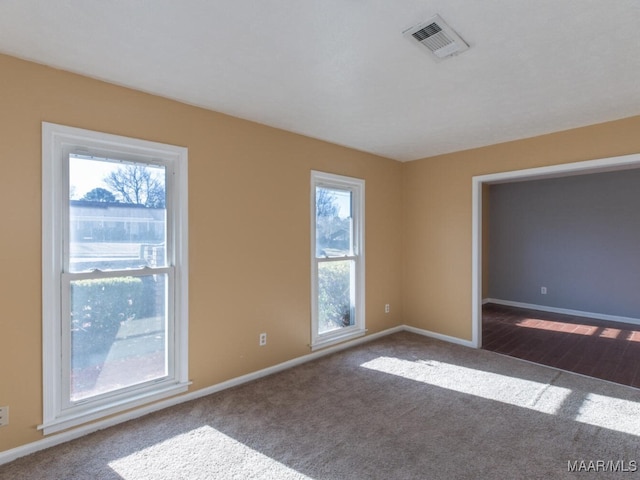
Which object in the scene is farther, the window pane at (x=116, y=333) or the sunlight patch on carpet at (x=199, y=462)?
the window pane at (x=116, y=333)

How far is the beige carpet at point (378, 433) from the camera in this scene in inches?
75.5

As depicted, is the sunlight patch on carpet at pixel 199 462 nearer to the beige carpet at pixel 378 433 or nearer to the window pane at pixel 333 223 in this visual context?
the beige carpet at pixel 378 433

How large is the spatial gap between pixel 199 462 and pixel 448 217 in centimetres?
376

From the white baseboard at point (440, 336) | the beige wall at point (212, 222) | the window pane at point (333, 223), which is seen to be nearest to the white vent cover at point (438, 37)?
the beige wall at point (212, 222)

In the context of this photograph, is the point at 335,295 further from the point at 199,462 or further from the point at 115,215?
Answer: the point at 115,215

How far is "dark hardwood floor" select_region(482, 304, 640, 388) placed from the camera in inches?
133

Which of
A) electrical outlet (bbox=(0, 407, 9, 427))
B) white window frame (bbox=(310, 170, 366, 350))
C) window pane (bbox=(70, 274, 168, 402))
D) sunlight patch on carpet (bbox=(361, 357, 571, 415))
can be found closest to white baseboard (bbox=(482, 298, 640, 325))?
sunlight patch on carpet (bbox=(361, 357, 571, 415))

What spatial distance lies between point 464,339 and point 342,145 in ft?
9.47

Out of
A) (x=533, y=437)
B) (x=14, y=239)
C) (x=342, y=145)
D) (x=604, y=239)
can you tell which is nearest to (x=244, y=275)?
(x=14, y=239)

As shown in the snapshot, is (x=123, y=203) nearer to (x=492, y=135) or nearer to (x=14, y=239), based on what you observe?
(x=14, y=239)

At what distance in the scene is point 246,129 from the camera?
311 cm

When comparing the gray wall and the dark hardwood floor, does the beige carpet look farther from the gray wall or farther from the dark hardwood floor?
the gray wall

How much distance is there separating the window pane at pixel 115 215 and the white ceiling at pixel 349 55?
654 millimetres

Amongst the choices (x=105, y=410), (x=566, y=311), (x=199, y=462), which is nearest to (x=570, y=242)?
(x=566, y=311)
